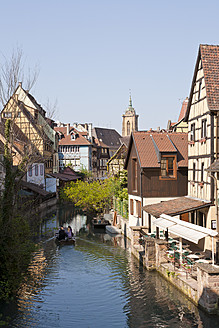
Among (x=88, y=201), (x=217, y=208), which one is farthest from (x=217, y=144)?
(x=88, y=201)

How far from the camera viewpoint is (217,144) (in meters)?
20.0

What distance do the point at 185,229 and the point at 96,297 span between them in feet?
14.4

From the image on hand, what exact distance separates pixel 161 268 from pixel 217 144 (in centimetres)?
649

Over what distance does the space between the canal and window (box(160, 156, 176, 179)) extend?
641 centimetres

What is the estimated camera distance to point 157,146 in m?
27.6

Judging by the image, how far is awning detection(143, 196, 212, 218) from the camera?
20.3 meters

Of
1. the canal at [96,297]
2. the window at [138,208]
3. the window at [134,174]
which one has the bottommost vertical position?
the canal at [96,297]

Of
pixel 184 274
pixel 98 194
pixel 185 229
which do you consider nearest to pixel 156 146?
pixel 185 229

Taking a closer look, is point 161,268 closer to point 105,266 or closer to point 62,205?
point 105,266

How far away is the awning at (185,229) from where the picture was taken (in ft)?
48.5

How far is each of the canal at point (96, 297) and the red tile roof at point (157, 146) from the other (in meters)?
6.72

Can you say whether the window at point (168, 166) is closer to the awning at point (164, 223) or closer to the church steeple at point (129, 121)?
the awning at point (164, 223)

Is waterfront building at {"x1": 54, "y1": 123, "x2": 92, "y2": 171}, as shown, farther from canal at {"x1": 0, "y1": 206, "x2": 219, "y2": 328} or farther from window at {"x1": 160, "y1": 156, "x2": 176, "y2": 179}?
canal at {"x1": 0, "y1": 206, "x2": 219, "y2": 328}

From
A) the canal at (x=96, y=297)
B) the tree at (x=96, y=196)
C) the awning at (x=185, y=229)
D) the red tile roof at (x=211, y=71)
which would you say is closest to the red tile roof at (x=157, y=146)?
the canal at (x=96, y=297)
